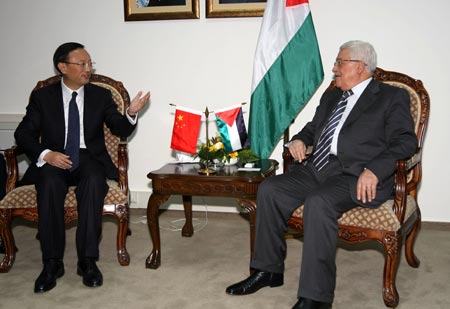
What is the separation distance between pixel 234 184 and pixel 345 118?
2.56 feet

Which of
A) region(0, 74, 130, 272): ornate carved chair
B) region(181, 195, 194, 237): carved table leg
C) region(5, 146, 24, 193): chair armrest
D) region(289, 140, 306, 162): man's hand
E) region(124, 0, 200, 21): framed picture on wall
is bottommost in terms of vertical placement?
region(181, 195, 194, 237): carved table leg

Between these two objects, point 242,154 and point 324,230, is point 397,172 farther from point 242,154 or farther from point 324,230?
point 242,154

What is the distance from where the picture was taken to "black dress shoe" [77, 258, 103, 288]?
10.5 feet

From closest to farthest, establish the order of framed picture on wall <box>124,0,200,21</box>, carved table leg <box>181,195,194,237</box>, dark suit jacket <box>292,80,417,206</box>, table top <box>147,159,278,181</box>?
1. dark suit jacket <box>292,80,417,206</box>
2. table top <box>147,159,278,181</box>
3. carved table leg <box>181,195,194,237</box>
4. framed picture on wall <box>124,0,200,21</box>

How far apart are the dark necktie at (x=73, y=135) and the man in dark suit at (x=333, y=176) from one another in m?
1.30

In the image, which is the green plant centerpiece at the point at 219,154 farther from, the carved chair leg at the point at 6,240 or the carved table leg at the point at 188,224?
the carved chair leg at the point at 6,240

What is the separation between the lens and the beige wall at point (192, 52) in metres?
4.04

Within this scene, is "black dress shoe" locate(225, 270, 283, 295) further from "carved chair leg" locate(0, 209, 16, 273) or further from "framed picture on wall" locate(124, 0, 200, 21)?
"framed picture on wall" locate(124, 0, 200, 21)


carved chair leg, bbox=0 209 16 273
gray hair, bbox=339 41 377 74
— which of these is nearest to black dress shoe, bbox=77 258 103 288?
carved chair leg, bbox=0 209 16 273

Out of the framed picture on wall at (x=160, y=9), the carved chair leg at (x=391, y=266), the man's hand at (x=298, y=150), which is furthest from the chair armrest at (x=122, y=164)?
the carved chair leg at (x=391, y=266)

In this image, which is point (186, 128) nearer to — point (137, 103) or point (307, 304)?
point (137, 103)

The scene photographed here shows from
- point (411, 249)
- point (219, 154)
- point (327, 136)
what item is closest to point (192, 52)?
point (219, 154)

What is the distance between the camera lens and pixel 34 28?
4699 millimetres

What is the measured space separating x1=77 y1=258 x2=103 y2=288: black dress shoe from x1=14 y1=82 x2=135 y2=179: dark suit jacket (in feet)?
2.01
